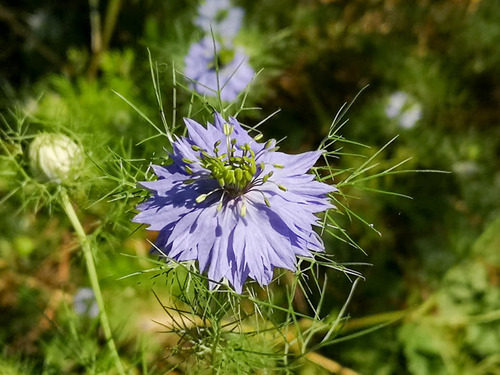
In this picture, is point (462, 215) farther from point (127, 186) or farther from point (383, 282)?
point (127, 186)

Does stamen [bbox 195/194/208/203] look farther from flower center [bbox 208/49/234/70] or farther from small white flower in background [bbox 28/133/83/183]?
flower center [bbox 208/49/234/70]

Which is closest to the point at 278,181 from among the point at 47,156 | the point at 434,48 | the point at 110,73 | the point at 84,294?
the point at 47,156

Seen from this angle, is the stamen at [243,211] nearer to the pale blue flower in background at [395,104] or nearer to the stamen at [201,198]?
the stamen at [201,198]

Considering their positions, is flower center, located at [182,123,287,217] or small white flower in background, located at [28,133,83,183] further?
small white flower in background, located at [28,133,83,183]

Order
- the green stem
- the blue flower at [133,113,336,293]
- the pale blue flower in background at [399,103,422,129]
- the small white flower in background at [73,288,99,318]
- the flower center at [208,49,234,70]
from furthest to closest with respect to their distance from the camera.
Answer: the pale blue flower in background at [399,103,422,129] < the flower center at [208,49,234,70] < the small white flower in background at [73,288,99,318] < the green stem < the blue flower at [133,113,336,293]

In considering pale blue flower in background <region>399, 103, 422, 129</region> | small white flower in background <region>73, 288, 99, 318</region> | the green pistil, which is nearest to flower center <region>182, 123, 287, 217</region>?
the green pistil

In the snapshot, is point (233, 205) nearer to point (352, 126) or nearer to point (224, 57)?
point (224, 57)

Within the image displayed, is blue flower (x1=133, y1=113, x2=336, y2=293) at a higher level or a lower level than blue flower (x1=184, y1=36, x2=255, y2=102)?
lower
